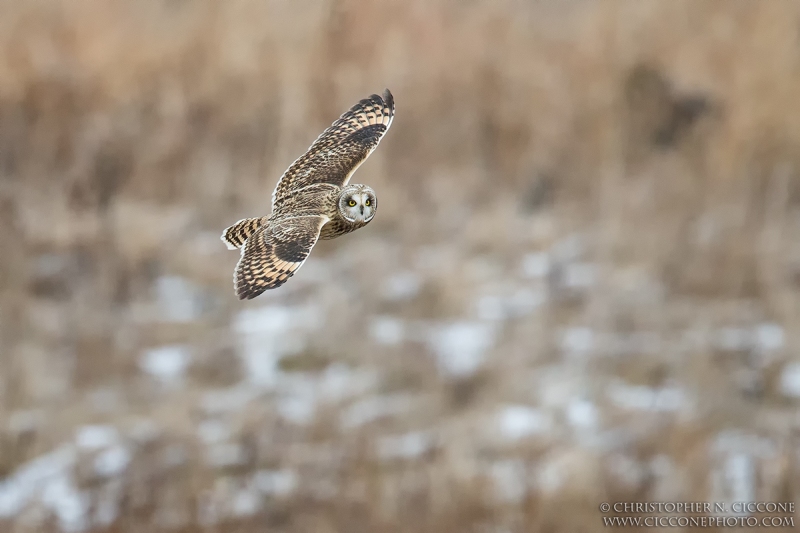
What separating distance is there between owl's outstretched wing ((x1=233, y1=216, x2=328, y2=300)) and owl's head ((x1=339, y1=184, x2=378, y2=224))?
0.03 m

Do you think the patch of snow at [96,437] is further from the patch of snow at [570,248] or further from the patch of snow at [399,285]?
the patch of snow at [570,248]

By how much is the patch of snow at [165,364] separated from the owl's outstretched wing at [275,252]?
9.12 metres

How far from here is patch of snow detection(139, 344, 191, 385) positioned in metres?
9.98

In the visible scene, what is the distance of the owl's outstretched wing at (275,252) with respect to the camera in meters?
1.09

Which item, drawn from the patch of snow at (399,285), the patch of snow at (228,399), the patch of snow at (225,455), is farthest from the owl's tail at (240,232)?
the patch of snow at (399,285)

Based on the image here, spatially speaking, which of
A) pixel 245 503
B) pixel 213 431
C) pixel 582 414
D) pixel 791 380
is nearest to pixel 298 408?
pixel 213 431

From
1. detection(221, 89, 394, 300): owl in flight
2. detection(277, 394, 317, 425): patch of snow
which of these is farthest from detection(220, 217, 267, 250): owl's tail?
detection(277, 394, 317, 425): patch of snow

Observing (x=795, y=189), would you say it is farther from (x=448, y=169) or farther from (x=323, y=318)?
(x=323, y=318)

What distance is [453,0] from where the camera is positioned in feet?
29.1

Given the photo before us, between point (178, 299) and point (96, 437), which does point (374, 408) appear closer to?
point (178, 299)

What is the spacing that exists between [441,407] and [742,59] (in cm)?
539

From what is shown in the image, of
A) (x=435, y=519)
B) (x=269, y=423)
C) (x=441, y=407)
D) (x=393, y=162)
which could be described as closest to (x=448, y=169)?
(x=393, y=162)

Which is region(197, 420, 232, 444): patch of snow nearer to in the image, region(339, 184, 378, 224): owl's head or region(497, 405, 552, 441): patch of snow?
region(497, 405, 552, 441): patch of snow

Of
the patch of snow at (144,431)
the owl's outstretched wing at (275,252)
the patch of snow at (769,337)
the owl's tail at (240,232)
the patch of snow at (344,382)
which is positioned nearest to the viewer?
the owl's outstretched wing at (275,252)
